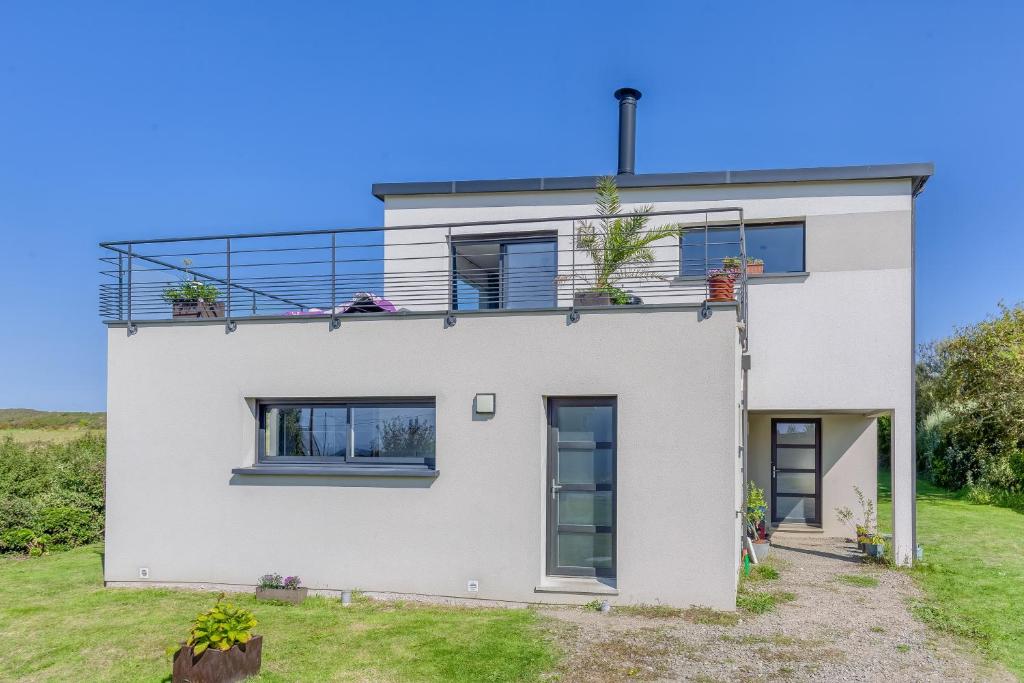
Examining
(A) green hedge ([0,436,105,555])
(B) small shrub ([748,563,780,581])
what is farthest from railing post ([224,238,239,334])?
(B) small shrub ([748,563,780,581])

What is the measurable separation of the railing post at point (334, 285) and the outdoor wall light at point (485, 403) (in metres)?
2.00

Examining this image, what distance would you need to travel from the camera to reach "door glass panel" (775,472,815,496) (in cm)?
1372

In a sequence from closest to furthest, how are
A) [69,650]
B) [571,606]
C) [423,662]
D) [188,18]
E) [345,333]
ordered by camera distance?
[423,662] < [69,650] < [571,606] < [345,333] < [188,18]

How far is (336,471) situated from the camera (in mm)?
7922

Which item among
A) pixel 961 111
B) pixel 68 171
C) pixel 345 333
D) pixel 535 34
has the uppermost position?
pixel 535 34

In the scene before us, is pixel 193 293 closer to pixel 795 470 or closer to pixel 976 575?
pixel 976 575

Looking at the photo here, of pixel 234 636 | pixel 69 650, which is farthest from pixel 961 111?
pixel 69 650

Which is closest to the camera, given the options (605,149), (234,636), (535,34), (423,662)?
(234,636)

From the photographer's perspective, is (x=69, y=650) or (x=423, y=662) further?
(x=69, y=650)

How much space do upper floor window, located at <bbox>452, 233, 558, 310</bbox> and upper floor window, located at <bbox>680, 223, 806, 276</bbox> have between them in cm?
221

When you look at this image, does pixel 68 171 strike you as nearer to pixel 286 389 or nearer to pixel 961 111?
pixel 286 389

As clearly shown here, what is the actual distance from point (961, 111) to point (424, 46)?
1164 cm

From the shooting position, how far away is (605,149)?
12.7m

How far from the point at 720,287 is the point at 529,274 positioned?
351cm
